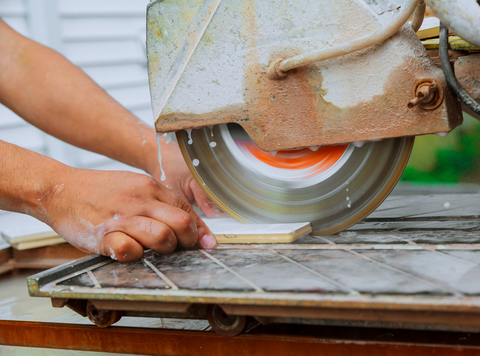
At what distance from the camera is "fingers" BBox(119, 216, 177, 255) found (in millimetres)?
1132

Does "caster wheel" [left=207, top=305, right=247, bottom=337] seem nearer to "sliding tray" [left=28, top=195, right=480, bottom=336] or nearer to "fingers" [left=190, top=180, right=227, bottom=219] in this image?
"sliding tray" [left=28, top=195, right=480, bottom=336]

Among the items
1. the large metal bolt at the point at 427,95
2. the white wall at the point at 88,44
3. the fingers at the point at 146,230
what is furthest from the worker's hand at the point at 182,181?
the white wall at the point at 88,44

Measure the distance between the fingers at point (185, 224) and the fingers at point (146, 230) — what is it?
0.08 feet

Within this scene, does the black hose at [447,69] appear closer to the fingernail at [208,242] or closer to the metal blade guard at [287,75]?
the metal blade guard at [287,75]

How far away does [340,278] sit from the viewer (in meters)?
0.88

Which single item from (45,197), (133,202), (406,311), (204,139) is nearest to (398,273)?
(406,311)

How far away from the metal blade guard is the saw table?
31 cm

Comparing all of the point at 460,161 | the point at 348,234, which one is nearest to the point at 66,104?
the point at 348,234

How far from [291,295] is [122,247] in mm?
494

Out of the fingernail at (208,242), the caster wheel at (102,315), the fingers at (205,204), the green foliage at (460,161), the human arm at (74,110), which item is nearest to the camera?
the caster wheel at (102,315)

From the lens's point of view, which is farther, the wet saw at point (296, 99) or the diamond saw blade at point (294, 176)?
the diamond saw blade at point (294, 176)

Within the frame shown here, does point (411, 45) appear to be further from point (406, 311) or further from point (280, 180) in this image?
point (406, 311)

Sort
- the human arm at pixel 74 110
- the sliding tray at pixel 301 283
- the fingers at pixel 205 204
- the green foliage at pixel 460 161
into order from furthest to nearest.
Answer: the green foliage at pixel 460 161, the human arm at pixel 74 110, the fingers at pixel 205 204, the sliding tray at pixel 301 283

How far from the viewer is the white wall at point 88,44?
12.8 ft
